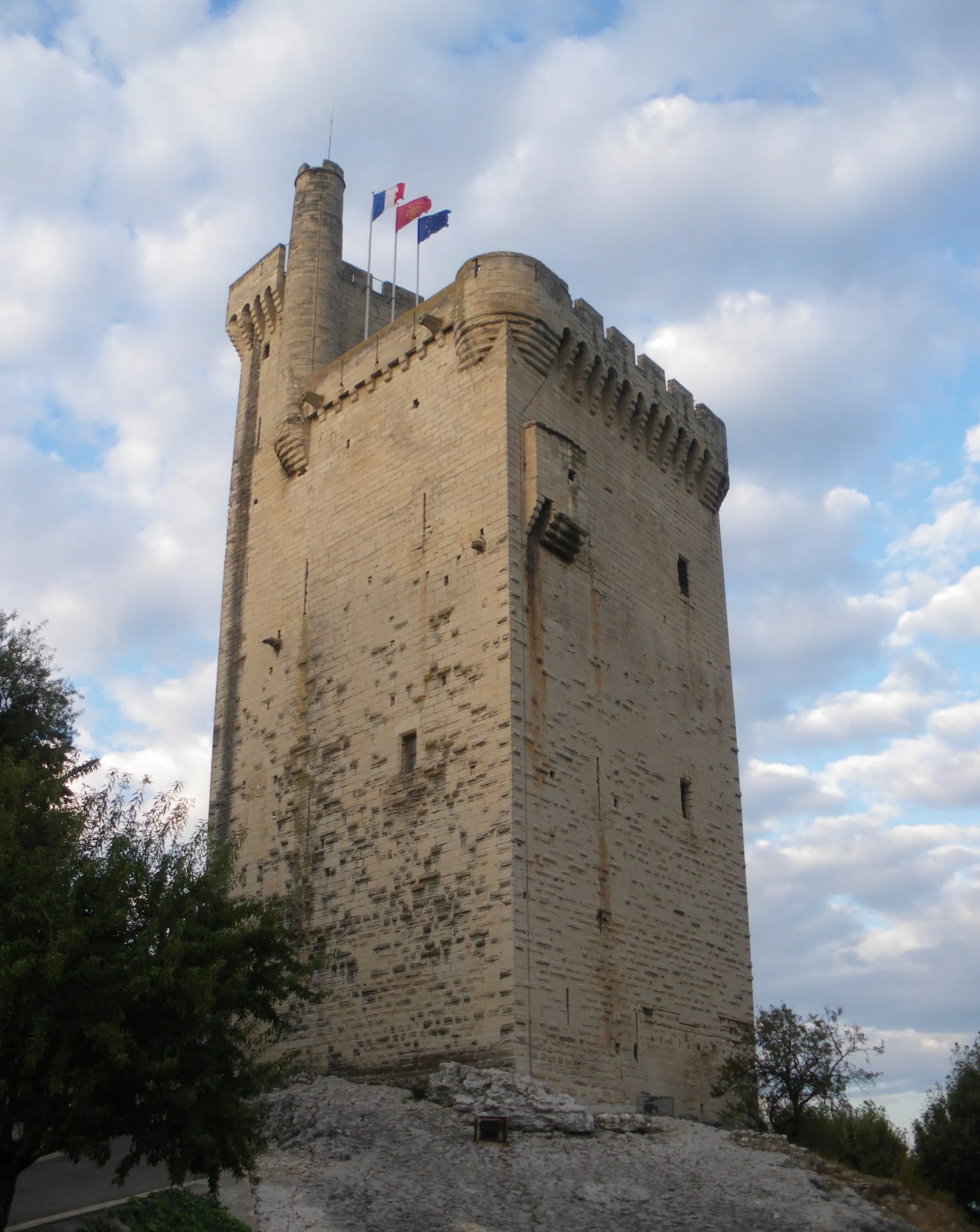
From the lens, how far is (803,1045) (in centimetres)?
1745

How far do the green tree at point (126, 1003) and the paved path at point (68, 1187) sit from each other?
0.99 m

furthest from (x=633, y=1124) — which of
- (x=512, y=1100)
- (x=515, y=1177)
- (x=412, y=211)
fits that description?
(x=412, y=211)

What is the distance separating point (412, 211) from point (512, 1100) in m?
16.0

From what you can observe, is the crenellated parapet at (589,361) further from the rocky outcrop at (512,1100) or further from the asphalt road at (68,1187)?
the asphalt road at (68,1187)

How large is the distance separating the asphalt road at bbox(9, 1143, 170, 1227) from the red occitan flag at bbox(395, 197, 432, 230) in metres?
16.5

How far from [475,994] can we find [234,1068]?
16.0ft

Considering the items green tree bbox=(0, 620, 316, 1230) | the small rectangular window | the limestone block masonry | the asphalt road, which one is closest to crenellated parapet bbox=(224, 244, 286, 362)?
the limestone block masonry

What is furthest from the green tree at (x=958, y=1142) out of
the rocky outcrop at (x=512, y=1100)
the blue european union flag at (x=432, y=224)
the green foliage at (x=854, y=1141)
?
the blue european union flag at (x=432, y=224)

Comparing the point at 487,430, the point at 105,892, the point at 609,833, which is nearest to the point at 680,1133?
the point at 609,833

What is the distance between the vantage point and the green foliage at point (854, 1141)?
1767 cm

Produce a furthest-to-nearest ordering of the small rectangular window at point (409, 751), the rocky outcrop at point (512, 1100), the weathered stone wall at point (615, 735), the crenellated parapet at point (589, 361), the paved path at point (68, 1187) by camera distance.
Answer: the crenellated parapet at point (589, 361) → the small rectangular window at point (409, 751) → the weathered stone wall at point (615, 735) → the rocky outcrop at point (512, 1100) → the paved path at point (68, 1187)

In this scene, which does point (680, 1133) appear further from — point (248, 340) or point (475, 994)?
point (248, 340)

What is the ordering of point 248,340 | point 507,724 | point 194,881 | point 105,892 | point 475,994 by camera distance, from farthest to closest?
1. point 248,340
2. point 507,724
3. point 475,994
4. point 194,881
5. point 105,892

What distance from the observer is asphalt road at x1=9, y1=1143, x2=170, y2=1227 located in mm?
11656
